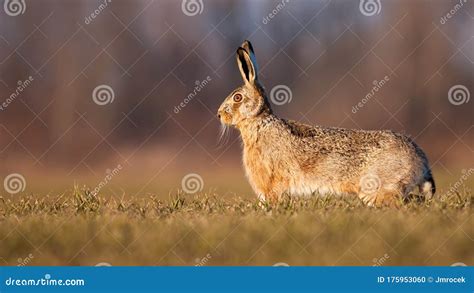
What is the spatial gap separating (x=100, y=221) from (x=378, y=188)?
12.0 ft

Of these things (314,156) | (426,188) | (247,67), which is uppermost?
(426,188)

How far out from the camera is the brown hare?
9.26 metres

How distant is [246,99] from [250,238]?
330 cm

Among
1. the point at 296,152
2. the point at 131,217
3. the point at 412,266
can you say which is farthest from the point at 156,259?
the point at 296,152

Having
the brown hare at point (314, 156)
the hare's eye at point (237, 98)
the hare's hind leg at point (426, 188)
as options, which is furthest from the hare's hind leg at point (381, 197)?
the hare's eye at point (237, 98)

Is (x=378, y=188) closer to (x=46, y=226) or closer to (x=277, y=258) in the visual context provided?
(x=277, y=258)

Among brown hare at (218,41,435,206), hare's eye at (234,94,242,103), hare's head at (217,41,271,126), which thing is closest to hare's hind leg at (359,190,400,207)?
brown hare at (218,41,435,206)

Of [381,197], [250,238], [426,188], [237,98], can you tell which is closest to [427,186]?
[426,188]

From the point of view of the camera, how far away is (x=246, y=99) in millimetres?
9930

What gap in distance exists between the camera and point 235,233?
713 centimetres

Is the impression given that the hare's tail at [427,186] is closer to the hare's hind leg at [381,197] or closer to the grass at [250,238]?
the hare's hind leg at [381,197]

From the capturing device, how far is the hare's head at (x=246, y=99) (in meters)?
9.87

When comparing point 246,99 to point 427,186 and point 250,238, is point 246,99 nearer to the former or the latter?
point 427,186

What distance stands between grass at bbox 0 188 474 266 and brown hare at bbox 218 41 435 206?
1.06m
